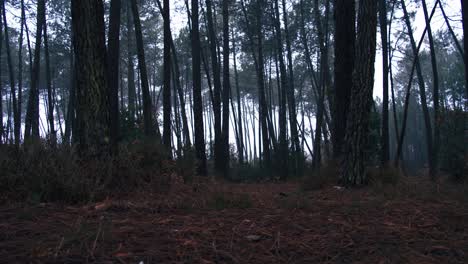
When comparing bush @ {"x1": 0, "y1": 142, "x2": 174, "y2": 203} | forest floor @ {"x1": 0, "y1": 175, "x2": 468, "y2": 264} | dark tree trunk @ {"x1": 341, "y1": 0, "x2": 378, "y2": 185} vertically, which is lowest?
forest floor @ {"x1": 0, "y1": 175, "x2": 468, "y2": 264}

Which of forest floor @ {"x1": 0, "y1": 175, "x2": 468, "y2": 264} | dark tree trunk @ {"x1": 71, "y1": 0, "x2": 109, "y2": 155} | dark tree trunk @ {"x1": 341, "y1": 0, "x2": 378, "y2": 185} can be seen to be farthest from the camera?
dark tree trunk @ {"x1": 341, "y1": 0, "x2": 378, "y2": 185}

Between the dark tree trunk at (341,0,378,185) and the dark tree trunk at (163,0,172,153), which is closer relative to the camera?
the dark tree trunk at (341,0,378,185)

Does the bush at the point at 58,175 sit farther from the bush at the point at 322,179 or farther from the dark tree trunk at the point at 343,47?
the dark tree trunk at the point at 343,47

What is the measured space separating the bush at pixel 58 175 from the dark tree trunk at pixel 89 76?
0.28 meters

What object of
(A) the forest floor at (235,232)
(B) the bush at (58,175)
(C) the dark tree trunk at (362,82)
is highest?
(C) the dark tree trunk at (362,82)

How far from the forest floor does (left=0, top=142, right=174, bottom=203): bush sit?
258mm

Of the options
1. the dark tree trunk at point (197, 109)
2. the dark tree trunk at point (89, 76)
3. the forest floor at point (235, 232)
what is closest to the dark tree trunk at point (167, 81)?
the dark tree trunk at point (197, 109)

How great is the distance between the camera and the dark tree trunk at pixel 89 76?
4.30 meters

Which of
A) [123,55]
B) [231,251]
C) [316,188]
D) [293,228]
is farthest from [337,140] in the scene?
[123,55]

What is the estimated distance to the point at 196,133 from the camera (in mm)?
10602

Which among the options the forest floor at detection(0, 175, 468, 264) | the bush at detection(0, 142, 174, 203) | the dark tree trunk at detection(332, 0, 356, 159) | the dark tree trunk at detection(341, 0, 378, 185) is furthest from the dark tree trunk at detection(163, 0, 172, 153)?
the forest floor at detection(0, 175, 468, 264)

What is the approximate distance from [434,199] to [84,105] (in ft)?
13.5

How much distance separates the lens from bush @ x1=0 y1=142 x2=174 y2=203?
3.40 meters

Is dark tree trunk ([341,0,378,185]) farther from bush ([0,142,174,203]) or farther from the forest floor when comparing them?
bush ([0,142,174,203])
